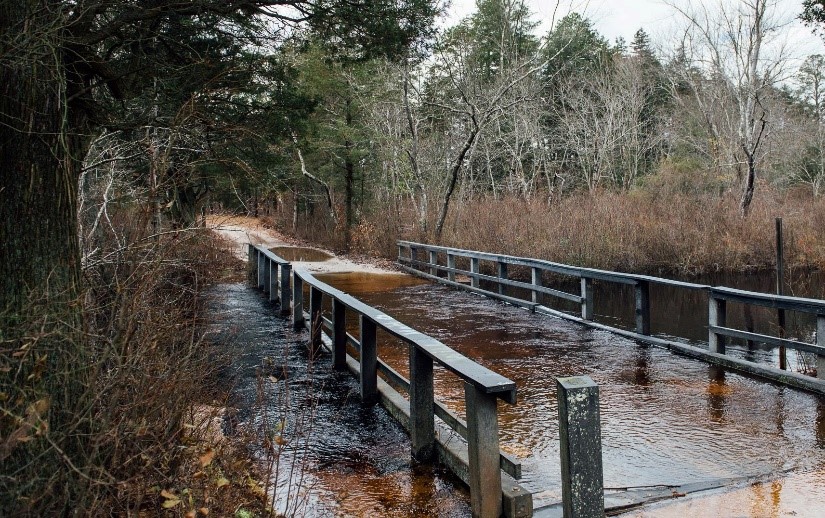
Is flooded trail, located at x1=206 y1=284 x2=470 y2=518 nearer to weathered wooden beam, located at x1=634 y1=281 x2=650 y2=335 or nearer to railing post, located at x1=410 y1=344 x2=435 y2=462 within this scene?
railing post, located at x1=410 y1=344 x2=435 y2=462

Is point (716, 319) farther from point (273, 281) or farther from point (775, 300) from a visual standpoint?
point (273, 281)

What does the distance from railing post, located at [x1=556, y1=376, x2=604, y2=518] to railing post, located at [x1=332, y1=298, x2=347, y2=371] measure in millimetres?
4404

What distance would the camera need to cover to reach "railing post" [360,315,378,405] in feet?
21.2

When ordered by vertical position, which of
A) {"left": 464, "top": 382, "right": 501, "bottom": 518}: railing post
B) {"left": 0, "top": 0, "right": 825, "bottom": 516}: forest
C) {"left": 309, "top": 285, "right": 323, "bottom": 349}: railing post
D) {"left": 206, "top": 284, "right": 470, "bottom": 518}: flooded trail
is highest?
{"left": 0, "top": 0, "right": 825, "bottom": 516}: forest

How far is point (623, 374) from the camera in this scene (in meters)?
7.57

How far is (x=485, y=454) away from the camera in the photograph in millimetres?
3943

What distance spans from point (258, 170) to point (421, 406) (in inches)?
367

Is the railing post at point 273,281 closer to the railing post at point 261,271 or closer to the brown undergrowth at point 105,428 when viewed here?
the railing post at point 261,271

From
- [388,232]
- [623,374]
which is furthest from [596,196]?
[623,374]

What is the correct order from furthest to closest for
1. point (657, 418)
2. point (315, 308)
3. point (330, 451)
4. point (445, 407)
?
point (315, 308), point (657, 418), point (330, 451), point (445, 407)

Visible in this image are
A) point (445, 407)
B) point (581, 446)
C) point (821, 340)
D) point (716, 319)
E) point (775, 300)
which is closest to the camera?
point (581, 446)

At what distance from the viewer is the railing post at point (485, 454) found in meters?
3.92

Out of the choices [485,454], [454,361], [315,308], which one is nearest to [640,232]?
[315,308]

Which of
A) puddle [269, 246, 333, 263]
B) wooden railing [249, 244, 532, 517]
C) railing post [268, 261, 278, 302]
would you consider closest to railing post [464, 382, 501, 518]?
wooden railing [249, 244, 532, 517]
